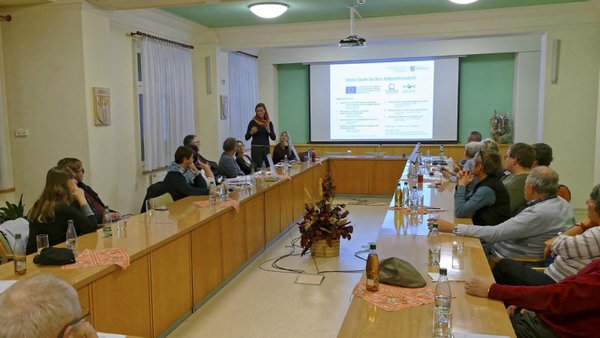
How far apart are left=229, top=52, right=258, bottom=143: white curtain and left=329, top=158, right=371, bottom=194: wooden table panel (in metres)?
2.16

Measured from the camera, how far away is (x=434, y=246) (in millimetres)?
2943

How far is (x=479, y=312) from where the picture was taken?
1.98 m

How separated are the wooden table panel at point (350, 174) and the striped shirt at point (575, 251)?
6.06 metres

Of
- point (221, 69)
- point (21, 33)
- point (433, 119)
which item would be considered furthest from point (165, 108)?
point (433, 119)

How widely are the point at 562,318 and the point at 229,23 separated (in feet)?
23.2

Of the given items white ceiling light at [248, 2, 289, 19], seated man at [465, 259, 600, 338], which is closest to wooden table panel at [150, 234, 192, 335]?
seated man at [465, 259, 600, 338]

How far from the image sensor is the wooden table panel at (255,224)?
465cm

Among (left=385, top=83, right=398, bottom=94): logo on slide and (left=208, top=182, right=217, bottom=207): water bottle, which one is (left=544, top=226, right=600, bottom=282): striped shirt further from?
(left=385, top=83, right=398, bottom=94): logo on slide

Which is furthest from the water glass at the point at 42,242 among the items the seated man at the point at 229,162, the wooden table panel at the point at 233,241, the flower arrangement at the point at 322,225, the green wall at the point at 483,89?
the green wall at the point at 483,89

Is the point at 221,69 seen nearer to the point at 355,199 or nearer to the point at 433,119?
the point at 355,199

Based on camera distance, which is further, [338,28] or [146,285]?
[338,28]

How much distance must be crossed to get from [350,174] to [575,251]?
630 cm

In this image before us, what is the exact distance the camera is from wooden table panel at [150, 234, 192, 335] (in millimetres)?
3029

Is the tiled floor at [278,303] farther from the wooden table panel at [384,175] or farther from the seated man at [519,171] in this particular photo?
the wooden table panel at [384,175]
